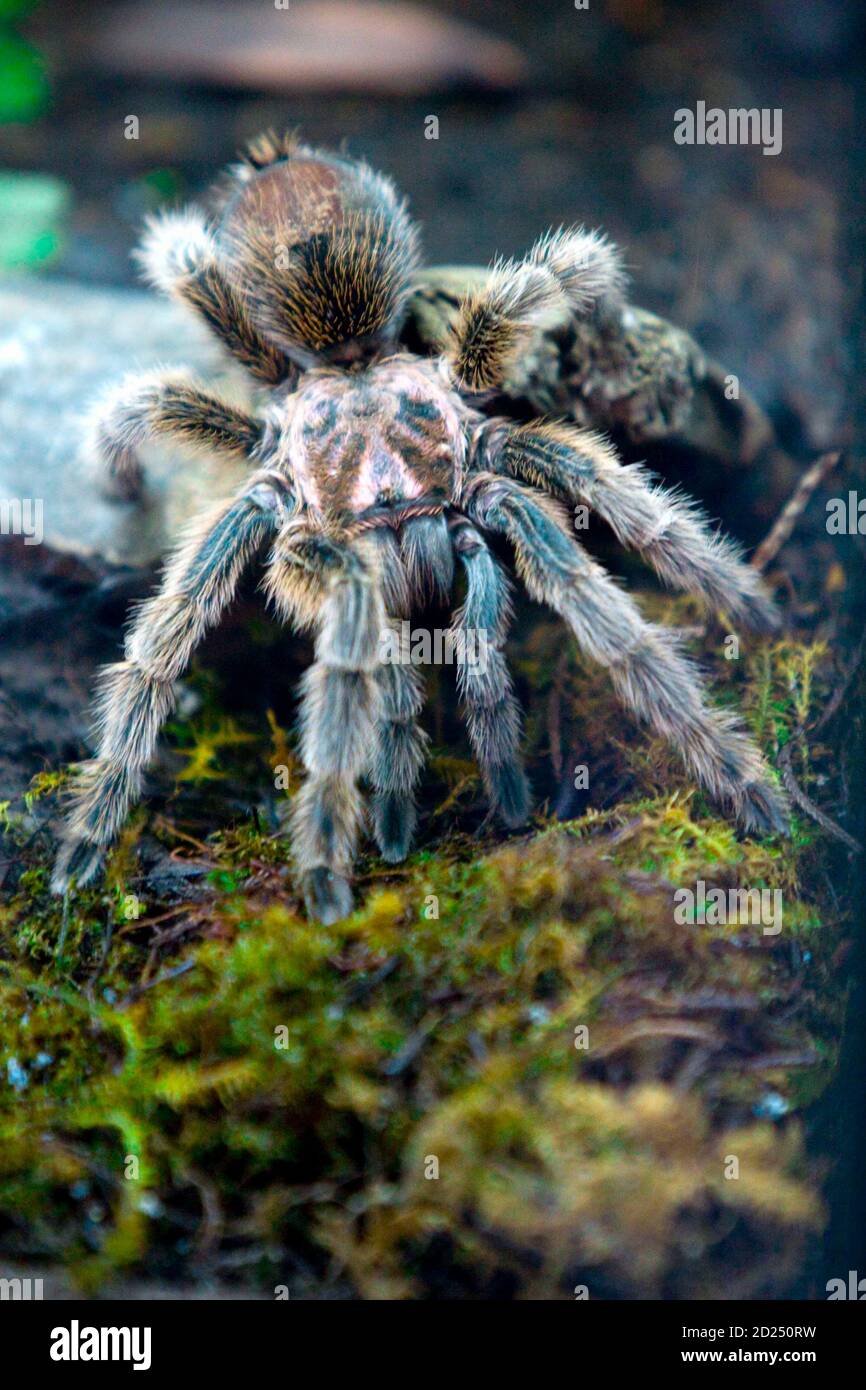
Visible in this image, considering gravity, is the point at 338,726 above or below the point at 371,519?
below

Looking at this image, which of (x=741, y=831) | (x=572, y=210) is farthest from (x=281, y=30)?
(x=741, y=831)

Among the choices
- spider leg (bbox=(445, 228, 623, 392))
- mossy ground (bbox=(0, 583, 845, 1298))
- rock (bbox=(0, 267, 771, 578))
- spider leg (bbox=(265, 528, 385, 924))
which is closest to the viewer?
mossy ground (bbox=(0, 583, 845, 1298))

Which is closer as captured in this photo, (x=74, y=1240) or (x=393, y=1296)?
(x=393, y=1296)

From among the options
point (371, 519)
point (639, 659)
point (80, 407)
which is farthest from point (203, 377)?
point (639, 659)

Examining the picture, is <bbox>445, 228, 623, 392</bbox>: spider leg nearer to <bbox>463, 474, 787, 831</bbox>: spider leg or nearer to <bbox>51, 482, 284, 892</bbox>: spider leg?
<bbox>463, 474, 787, 831</bbox>: spider leg

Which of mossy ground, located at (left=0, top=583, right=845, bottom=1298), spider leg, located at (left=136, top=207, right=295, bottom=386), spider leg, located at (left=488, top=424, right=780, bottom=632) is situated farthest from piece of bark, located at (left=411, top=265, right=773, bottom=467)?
mossy ground, located at (left=0, top=583, right=845, bottom=1298)

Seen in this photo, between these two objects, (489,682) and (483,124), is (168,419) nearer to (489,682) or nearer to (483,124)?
(489,682)
